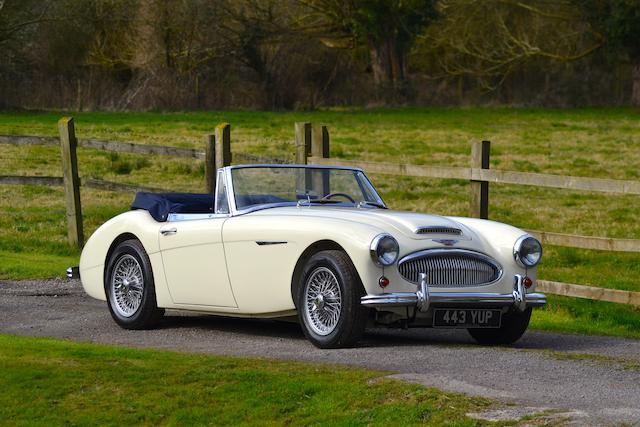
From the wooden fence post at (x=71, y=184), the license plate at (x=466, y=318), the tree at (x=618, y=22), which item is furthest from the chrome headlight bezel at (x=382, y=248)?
the tree at (x=618, y=22)

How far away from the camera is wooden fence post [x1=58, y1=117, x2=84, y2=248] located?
17.2 metres

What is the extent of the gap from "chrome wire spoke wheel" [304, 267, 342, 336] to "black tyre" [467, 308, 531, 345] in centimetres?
141

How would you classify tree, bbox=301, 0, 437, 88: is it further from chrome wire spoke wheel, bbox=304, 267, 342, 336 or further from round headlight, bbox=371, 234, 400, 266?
round headlight, bbox=371, 234, 400, 266

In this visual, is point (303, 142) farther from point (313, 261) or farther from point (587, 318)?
point (313, 261)

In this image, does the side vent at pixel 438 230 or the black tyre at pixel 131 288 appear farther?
the black tyre at pixel 131 288

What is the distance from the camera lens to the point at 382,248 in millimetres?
9266

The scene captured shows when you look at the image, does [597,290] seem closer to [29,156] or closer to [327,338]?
[327,338]

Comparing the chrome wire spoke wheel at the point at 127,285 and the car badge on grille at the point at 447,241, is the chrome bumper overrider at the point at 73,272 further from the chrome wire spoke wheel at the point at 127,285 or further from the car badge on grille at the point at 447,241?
the car badge on grille at the point at 447,241

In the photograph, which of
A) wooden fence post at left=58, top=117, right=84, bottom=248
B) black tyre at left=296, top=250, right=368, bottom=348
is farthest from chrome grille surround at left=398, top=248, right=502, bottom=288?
wooden fence post at left=58, top=117, right=84, bottom=248

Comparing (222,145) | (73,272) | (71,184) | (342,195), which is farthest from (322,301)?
(71,184)

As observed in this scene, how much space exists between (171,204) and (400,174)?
10.4 feet

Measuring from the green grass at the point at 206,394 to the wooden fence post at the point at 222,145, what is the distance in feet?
21.9

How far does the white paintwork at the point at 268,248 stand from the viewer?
948 cm

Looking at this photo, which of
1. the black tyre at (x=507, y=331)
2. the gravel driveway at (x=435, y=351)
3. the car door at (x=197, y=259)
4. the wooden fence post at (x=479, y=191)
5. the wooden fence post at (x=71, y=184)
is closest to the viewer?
the gravel driveway at (x=435, y=351)
